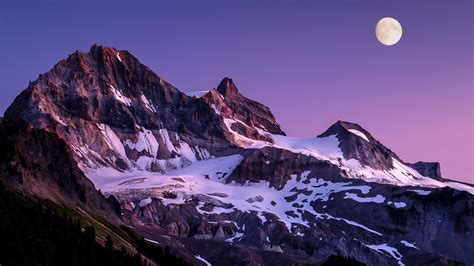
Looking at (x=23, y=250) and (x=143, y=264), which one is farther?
(x=143, y=264)

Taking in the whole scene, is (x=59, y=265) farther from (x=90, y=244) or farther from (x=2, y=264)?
(x=2, y=264)

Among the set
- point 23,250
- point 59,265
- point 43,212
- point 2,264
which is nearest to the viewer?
point 2,264

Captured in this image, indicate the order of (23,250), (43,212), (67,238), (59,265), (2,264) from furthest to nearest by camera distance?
(43,212) < (67,238) < (59,265) < (23,250) < (2,264)

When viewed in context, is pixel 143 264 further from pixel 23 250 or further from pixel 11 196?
pixel 23 250

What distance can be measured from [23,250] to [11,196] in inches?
2348

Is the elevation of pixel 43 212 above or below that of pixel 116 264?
Result: above

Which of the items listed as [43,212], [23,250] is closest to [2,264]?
[23,250]

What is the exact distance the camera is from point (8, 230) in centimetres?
13112

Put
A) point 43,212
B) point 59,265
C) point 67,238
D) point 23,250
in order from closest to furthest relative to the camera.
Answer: point 23,250 → point 59,265 → point 67,238 → point 43,212

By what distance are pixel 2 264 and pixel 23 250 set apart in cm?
1144

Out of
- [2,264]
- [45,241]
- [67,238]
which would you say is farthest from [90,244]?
[2,264]

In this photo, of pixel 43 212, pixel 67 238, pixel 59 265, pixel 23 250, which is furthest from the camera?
pixel 43 212

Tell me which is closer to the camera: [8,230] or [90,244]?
[8,230]

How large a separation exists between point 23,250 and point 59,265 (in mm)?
26473
